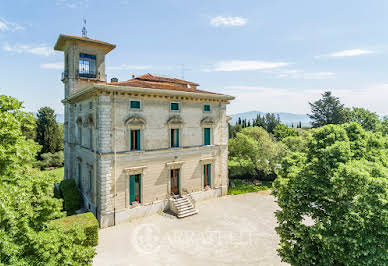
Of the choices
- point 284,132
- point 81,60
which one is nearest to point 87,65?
point 81,60

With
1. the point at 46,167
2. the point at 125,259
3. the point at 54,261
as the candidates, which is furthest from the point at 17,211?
the point at 46,167

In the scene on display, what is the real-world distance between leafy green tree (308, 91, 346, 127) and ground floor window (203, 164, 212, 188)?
146 ft

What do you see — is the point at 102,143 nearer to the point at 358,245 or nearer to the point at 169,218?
the point at 169,218

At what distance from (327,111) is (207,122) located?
46782 millimetres

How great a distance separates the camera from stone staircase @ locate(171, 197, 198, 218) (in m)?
18.3

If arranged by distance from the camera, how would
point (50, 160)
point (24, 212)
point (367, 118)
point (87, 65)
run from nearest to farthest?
point (24, 212), point (87, 65), point (367, 118), point (50, 160)

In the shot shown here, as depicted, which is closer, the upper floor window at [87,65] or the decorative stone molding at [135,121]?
the decorative stone molding at [135,121]

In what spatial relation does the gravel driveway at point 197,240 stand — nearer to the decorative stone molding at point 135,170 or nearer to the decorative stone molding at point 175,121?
the decorative stone molding at point 135,170

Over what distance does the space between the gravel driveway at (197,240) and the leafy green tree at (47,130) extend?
3294cm

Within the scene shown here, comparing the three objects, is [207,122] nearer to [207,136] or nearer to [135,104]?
[207,136]

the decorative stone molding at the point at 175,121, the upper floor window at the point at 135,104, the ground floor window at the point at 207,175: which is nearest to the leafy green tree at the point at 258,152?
the ground floor window at the point at 207,175

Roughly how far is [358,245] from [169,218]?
13497 millimetres

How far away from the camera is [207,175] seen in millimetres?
22359

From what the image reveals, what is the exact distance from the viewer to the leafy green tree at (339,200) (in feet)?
22.9
